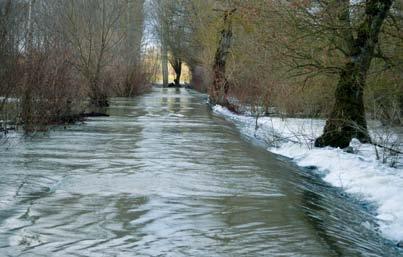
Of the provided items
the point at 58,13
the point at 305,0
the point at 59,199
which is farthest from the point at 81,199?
the point at 58,13

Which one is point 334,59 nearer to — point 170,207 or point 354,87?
point 354,87

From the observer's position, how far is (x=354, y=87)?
47.0 ft

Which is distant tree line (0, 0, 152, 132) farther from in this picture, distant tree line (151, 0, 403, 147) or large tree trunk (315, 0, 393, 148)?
large tree trunk (315, 0, 393, 148)

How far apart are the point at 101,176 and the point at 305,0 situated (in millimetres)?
7648

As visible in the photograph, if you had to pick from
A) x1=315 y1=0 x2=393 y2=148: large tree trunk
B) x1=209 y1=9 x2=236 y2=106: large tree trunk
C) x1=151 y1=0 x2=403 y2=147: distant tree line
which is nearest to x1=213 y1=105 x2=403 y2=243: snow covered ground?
x1=315 y1=0 x2=393 y2=148: large tree trunk

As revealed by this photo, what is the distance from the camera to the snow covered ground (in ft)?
26.1

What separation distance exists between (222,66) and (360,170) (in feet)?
84.1

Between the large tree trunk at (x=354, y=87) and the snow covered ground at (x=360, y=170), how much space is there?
375 millimetres

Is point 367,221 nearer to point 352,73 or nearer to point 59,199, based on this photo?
point 59,199

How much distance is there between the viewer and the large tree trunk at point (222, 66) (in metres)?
35.0

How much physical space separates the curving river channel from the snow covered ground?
0.86 feet

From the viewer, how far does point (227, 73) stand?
34594 millimetres

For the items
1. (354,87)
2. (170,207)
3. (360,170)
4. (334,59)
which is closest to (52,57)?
(334,59)

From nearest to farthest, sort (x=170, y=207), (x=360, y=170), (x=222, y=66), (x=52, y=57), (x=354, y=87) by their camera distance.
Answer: (x=170, y=207) < (x=360, y=170) < (x=354, y=87) < (x=52, y=57) < (x=222, y=66)
